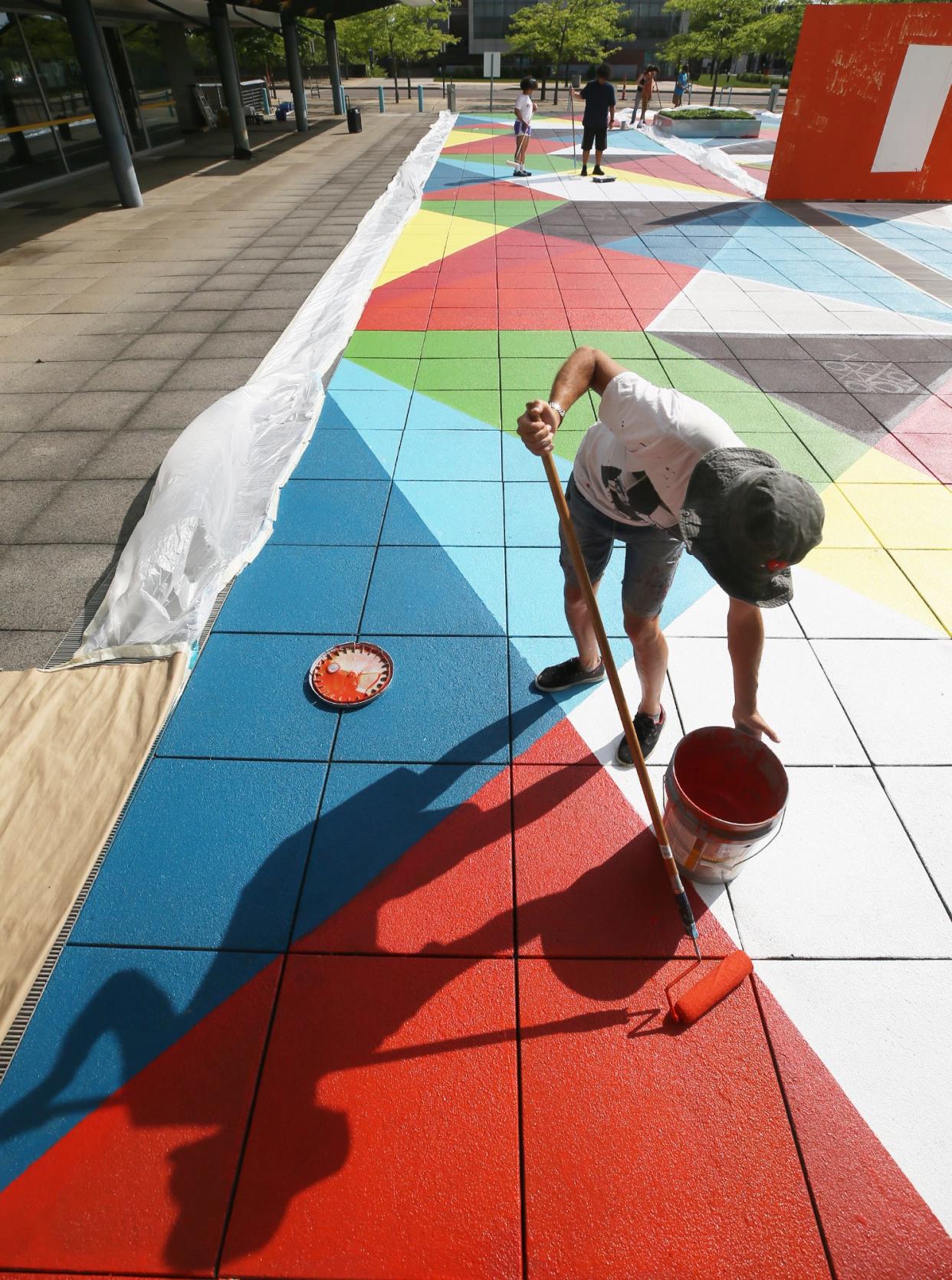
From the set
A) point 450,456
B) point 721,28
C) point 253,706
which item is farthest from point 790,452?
point 721,28

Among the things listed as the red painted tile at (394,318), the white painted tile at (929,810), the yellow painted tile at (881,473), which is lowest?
the white painted tile at (929,810)

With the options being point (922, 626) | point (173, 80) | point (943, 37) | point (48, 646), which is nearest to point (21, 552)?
point (48, 646)

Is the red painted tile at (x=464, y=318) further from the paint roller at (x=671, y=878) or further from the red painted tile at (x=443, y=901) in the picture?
the red painted tile at (x=443, y=901)

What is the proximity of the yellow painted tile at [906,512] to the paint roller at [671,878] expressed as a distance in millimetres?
3076

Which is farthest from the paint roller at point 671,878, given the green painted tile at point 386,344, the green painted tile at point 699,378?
the green painted tile at point 386,344

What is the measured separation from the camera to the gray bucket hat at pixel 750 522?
1826 mm

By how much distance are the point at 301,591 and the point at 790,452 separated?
400 cm

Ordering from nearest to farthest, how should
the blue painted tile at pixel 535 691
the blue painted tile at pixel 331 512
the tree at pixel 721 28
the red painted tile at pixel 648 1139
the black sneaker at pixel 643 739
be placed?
the red painted tile at pixel 648 1139 < the black sneaker at pixel 643 739 < the blue painted tile at pixel 535 691 < the blue painted tile at pixel 331 512 < the tree at pixel 721 28

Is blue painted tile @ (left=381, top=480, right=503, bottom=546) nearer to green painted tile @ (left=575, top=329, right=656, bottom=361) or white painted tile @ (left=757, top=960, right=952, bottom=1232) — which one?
green painted tile @ (left=575, top=329, right=656, bottom=361)

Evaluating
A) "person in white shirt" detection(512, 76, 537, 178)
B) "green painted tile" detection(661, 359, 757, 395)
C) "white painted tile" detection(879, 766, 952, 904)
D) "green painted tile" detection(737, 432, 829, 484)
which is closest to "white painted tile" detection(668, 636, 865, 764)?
"white painted tile" detection(879, 766, 952, 904)

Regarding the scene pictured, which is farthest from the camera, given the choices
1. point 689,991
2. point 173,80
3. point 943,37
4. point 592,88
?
point 173,80

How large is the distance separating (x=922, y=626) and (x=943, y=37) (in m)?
12.5

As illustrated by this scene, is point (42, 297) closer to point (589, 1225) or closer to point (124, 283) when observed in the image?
point (124, 283)

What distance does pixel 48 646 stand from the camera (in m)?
3.77
